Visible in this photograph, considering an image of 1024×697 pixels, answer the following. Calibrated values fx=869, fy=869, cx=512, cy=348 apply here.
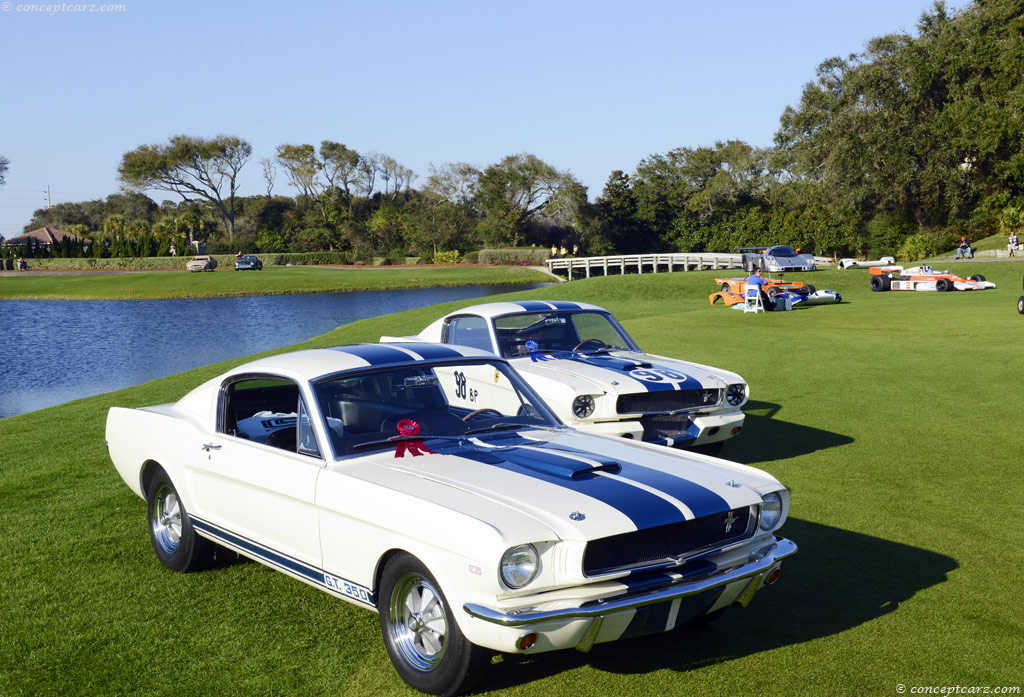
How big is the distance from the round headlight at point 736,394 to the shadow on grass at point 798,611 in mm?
2470

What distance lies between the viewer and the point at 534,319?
969cm

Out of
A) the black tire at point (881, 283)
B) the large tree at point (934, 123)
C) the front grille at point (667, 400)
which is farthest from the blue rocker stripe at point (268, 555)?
the large tree at point (934, 123)

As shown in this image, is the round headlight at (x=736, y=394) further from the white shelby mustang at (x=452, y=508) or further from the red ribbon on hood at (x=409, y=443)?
the red ribbon on hood at (x=409, y=443)

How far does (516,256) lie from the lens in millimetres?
80375

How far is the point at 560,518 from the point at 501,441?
132cm

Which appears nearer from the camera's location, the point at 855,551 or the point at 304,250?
the point at 855,551

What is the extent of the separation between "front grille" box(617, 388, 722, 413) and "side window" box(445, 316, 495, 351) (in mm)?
1950

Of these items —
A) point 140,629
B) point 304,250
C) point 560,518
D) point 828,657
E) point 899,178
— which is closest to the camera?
point 560,518

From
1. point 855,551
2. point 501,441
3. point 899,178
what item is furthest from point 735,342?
point 899,178

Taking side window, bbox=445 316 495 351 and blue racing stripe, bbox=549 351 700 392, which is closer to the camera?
blue racing stripe, bbox=549 351 700 392

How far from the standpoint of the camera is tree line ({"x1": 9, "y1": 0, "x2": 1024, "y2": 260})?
175 feet

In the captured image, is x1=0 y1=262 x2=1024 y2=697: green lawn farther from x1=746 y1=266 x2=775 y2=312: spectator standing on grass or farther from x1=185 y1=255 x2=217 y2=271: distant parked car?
x1=185 y1=255 x2=217 y2=271: distant parked car

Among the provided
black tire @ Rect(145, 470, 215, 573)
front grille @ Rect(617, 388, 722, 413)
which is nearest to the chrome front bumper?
black tire @ Rect(145, 470, 215, 573)

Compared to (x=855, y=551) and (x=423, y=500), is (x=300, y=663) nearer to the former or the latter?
(x=423, y=500)
